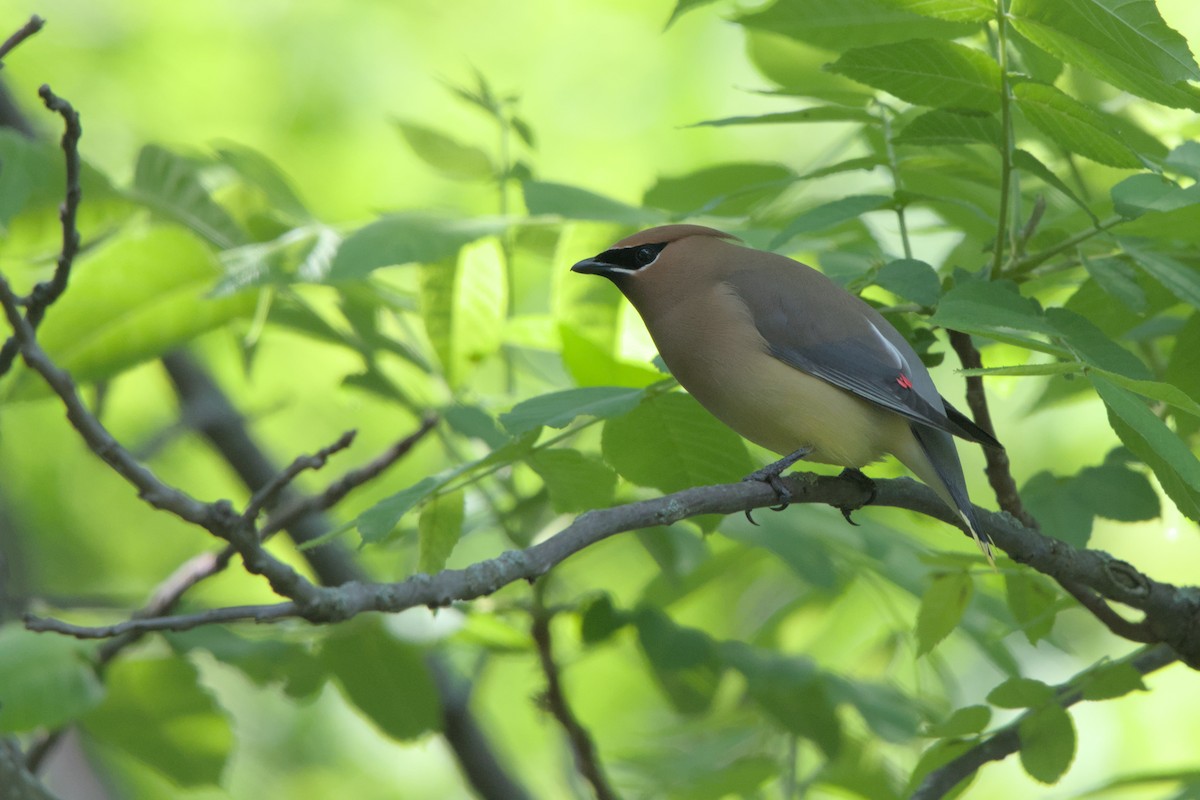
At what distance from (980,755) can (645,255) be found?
144cm

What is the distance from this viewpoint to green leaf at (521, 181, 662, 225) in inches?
116

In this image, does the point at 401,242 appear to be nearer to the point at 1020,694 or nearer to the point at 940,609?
the point at 940,609

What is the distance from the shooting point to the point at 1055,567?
A: 8.07 feet

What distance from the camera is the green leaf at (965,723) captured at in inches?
101

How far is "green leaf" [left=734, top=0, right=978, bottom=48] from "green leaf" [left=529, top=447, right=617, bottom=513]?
95cm

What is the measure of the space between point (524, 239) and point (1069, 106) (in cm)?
172

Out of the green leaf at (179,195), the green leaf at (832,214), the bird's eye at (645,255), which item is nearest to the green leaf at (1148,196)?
the green leaf at (832,214)

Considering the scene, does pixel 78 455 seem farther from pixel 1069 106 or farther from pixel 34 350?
pixel 1069 106

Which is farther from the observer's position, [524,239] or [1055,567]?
[524,239]

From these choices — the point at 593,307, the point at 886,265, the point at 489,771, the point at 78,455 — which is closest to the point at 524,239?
the point at 593,307

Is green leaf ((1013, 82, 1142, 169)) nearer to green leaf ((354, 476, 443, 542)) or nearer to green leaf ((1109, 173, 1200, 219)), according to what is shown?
green leaf ((1109, 173, 1200, 219))

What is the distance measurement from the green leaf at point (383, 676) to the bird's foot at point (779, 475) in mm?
1058

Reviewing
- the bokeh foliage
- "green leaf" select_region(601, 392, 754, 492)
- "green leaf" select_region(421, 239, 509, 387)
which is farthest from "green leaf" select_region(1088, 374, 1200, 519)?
"green leaf" select_region(421, 239, 509, 387)

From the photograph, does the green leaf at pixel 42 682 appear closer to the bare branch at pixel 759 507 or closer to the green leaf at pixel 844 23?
the bare branch at pixel 759 507
